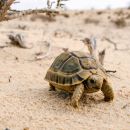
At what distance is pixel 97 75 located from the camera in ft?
21.0

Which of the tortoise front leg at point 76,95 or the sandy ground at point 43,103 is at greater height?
the tortoise front leg at point 76,95

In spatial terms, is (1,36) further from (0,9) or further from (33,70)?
(0,9)

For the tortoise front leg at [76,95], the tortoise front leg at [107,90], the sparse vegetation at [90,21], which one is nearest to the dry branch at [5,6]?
the tortoise front leg at [76,95]

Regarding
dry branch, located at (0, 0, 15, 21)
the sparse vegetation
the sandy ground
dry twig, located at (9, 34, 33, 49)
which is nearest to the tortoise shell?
the sandy ground

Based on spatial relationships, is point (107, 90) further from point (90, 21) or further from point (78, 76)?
point (90, 21)

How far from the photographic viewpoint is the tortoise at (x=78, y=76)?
20.7 ft

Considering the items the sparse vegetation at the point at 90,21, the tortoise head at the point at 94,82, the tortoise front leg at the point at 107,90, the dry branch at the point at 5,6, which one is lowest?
the sparse vegetation at the point at 90,21

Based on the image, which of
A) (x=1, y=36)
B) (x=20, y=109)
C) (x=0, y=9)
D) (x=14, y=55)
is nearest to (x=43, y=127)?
(x=20, y=109)

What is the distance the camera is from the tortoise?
249 inches

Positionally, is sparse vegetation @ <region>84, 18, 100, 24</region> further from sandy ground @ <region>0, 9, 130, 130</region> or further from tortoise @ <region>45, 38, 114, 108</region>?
tortoise @ <region>45, 38, 114, 108</region>

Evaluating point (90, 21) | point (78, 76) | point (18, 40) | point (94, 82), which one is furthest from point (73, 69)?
point (90, 21)

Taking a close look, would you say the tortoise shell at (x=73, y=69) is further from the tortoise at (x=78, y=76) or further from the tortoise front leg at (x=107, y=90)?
the tortoise front leg at (x=107, y=90)

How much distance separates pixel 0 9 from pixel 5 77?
3.97ft

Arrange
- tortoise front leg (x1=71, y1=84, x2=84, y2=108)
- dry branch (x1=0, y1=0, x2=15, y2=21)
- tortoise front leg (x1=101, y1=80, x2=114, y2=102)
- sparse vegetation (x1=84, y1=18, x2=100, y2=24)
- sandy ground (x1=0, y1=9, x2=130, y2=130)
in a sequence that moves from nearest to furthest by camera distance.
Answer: sandy ground (x1=0, y1=9, x2=130, y2=130)
tortoise front leg (x1=71, y1=84, x2=84, y2=108)
tortoise front leg (x1=101, y1=80, x2=114, y2=102)
dry branch (x1=0, y1=0, x2=15, y2=21)
sparse vegetation (x1=84, y1=18, x2=100, y2=24)
